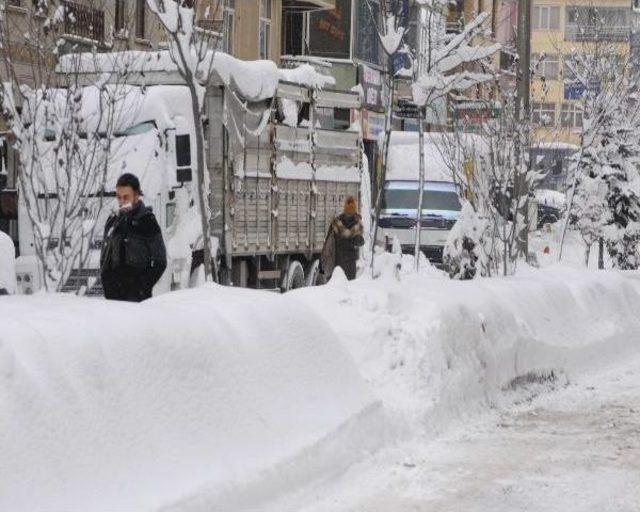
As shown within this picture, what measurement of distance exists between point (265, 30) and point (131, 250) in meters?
32.8

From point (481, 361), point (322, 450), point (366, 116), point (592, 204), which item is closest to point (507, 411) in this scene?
point (481, 361)

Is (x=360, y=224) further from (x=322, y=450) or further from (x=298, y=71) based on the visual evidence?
(x=322, y=450)

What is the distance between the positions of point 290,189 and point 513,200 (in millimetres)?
4368

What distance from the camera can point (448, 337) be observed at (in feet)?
38.9

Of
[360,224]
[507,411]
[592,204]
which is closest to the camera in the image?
[507,411]

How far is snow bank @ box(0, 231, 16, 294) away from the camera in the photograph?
1388 centimetres

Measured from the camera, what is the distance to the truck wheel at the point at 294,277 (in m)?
23.6

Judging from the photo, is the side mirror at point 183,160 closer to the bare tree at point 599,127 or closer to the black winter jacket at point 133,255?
the black winter jacket at point 133,255

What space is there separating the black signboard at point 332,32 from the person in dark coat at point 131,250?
36.6 m

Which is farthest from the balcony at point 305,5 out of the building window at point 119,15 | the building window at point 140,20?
the building window at point 119,15

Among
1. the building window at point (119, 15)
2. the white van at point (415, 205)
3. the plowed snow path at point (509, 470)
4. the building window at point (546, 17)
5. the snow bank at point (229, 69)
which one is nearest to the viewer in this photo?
the plowed snow path at point (509, 470)

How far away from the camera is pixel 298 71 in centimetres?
2475

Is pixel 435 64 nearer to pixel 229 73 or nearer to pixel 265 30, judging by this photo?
pixel 229 73

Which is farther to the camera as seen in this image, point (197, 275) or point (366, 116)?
point (366, 116)
